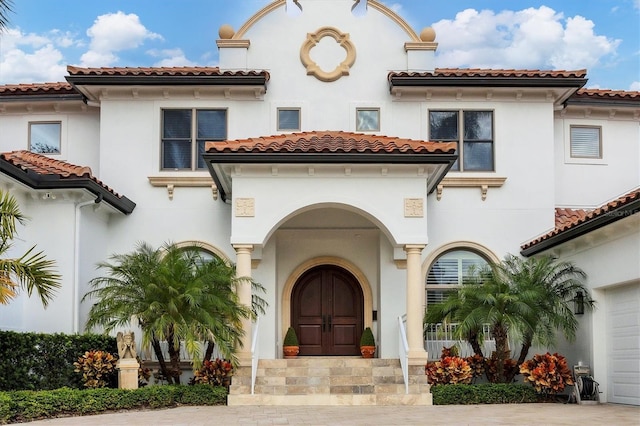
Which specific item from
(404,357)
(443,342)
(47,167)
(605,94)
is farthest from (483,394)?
(47,167)

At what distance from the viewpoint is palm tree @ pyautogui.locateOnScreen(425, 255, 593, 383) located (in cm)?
1702

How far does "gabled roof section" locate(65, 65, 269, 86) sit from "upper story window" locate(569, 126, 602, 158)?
8793 mm

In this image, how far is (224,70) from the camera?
70.4ft

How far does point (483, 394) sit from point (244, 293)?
5.41 metres

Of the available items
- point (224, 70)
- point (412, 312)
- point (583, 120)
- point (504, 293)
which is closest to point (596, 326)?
point (504, 293)

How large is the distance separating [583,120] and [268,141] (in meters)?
9.65

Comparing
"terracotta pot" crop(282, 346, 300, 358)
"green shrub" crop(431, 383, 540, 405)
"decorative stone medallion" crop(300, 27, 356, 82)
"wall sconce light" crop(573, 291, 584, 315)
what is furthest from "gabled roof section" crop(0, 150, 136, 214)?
"wall sconce light" crop(573, 291, 584, 315)

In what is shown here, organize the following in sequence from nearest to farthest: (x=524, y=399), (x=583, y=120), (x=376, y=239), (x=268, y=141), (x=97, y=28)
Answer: (x=524, y=399)
(x=268, y=141)
(x=376, y=239)
(x=583, y=120)
(x=97, y=28)

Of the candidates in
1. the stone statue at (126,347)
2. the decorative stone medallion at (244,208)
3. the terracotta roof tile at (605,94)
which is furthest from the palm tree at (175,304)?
the terracotta roof tile at (605,94)

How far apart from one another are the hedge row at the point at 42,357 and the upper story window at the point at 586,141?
13.5 metres

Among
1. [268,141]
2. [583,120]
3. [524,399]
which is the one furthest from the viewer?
[583,120]

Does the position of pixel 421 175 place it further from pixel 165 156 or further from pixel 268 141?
pixel 165 156

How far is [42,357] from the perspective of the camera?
16109 millimetres

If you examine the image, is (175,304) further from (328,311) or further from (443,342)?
(443,342)
